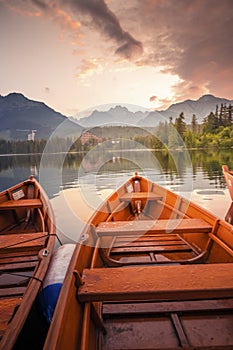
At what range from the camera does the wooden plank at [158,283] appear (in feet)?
6.61

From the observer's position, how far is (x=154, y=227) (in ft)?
12.5

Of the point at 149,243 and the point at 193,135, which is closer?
the point at 149,243

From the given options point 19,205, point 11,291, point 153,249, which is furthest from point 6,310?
point 19,205

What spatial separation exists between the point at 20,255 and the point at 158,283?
9.41 feet

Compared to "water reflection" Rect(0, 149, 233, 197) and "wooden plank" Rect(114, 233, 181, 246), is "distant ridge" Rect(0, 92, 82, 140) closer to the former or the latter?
"water reflection" Rect(0, 149, 233, 197)

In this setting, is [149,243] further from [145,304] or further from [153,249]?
[145,304]

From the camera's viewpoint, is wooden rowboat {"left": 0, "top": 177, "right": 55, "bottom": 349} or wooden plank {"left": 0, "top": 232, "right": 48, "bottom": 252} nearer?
wooden rowboat {"left": 0, "top": 177, "right": 55, "bottom": 349}

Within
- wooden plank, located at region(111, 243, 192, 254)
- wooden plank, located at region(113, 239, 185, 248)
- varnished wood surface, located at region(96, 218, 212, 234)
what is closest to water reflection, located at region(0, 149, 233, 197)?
wooden plank, located at region(113, 239, 185, 248)

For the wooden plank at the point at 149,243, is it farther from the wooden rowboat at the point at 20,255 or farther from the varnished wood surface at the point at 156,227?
the wooden rowboat at the point at 20,255

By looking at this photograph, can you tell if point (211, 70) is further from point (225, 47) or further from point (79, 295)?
point (79, 295)

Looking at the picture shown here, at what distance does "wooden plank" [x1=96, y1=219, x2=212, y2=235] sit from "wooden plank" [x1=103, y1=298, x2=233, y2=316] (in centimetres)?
109

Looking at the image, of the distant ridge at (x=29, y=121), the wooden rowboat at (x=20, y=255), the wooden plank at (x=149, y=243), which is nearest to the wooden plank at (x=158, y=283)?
the wooden rowboat at (x=20, y=255)

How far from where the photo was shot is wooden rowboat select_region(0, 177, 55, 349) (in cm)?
207

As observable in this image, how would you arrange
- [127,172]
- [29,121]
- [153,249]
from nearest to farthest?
[153,249] < [127,172] < [29,121]
